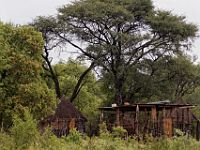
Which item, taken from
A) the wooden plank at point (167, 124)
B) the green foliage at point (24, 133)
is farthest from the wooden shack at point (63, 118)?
the green foliage at point (24, 133)

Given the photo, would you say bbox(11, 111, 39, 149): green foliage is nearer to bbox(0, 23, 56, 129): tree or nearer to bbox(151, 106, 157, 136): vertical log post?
bbox(151, 106, 157, 136): vertical log post

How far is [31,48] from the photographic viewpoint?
128ft

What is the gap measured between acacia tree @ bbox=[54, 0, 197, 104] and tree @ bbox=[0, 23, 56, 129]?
7.05 metres

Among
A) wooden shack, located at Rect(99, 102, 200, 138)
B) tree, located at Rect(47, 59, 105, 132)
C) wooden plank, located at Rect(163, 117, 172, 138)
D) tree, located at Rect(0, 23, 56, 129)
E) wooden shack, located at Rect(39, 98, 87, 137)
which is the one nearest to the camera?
wooden shack, located at Rect(99, 102, 200, 138)

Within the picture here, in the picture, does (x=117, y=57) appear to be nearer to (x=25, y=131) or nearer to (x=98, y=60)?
(x=98, y=60)

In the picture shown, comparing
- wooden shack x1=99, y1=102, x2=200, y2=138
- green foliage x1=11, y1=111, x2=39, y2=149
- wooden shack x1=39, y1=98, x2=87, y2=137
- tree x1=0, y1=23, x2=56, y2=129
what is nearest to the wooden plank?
wooden shack x1=99, y1=102, x2=200, y2=138

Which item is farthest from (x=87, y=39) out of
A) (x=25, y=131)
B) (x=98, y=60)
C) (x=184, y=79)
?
(x=25, y=131)

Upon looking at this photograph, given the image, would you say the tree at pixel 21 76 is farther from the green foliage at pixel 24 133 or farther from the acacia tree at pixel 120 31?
the green foliage at pixel 24 133

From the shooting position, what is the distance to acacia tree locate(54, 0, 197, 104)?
4488cm

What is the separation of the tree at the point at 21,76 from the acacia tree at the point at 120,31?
705cm

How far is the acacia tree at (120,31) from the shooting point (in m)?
44.9

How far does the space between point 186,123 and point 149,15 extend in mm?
11557

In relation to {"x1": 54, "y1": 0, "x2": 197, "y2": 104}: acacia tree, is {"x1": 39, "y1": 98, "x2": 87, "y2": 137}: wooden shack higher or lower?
lower

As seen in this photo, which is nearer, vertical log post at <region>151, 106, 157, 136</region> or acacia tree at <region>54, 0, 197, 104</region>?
vertical log post at <region>151, 106, 157, 136</region>
